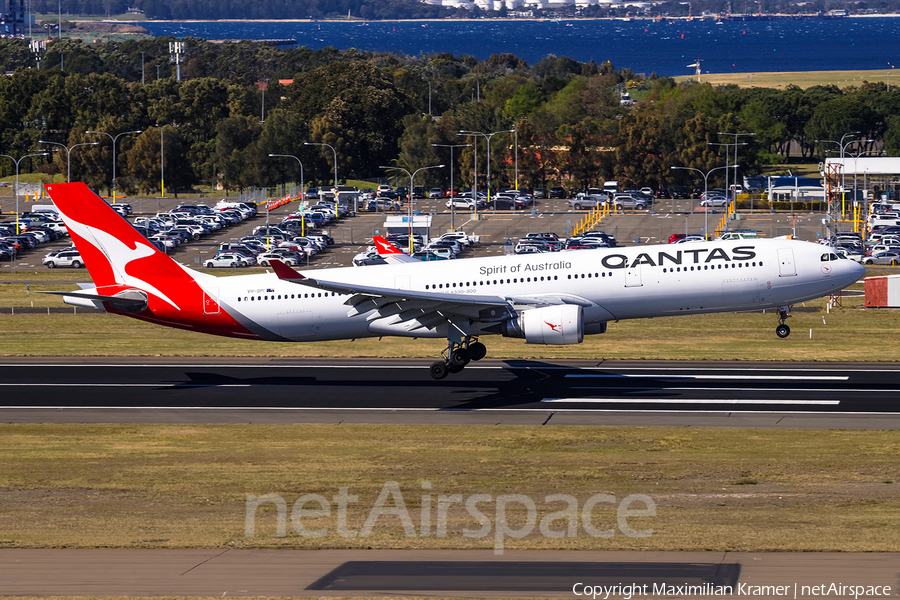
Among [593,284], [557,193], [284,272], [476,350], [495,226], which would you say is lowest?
[495,226]

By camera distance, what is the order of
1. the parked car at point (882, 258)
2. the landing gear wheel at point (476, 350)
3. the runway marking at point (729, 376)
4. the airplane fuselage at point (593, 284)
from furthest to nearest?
the parked car at point (882, 258), the runway marking at point (729, 376), the landing gear wheel at point (476, 350), the airplane fuselage at point (593, 284)

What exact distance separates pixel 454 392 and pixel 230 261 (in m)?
76.1

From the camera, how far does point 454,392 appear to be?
50.0 meters

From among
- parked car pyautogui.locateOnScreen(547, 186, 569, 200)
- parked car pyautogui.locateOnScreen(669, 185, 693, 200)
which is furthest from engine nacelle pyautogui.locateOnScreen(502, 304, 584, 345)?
parked car pyautogui.locateOnScreen(547, 186, 569, 200)

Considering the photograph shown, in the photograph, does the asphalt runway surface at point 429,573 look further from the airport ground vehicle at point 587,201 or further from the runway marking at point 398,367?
the airport ground vehicle at point 587,201

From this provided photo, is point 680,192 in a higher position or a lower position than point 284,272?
lower

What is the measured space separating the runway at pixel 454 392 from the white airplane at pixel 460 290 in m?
2.86

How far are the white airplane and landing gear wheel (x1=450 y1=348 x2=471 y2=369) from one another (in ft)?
0.18

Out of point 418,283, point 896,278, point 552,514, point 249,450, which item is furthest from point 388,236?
point 552,514

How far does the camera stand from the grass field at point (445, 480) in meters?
28.2

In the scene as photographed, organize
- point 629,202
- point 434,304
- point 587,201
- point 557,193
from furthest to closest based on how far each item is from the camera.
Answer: point 557,193
point 587,201
point 629,202
point 434,304

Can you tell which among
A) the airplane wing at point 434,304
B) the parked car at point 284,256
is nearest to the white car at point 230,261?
the parked car at point 284,256

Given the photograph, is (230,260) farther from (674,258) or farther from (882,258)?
(674,258)

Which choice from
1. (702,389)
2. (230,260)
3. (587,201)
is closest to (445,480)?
(702,389)
